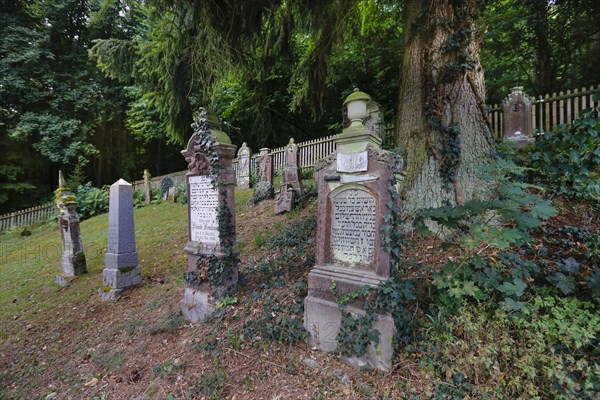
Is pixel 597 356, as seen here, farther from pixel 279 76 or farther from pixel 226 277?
pixel 279 76

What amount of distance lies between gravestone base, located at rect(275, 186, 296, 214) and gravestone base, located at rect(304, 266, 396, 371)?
449 centimetres

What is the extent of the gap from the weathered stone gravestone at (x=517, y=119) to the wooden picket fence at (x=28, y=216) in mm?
19625

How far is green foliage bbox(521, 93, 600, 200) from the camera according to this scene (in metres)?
3.04

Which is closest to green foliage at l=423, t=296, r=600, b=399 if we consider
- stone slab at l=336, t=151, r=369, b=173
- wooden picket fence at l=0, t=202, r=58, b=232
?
stone slab at l=336, t=151, r=369, b=173

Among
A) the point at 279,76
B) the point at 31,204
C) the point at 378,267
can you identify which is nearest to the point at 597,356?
the point at 378,267

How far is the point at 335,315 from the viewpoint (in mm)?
2920

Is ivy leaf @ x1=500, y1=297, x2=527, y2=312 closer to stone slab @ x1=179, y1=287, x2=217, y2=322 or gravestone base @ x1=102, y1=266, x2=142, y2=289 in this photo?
stone slab @ x1=179, y1=287, x2=217, y2=322

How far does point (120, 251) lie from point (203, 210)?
7.69 feet

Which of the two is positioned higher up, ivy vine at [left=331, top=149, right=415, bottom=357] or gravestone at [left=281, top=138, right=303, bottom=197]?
gravestone at [left=281, top=138, right=303, bottom=197]

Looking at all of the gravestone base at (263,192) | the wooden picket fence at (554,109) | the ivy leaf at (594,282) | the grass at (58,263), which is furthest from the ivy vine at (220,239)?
the wooden picket fence at (554,109)

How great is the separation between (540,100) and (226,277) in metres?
8.73

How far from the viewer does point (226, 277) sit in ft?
12.6

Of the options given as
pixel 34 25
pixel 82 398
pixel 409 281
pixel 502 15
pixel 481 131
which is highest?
pixel 34 25

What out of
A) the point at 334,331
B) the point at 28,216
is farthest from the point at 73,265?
the point at 28,216
